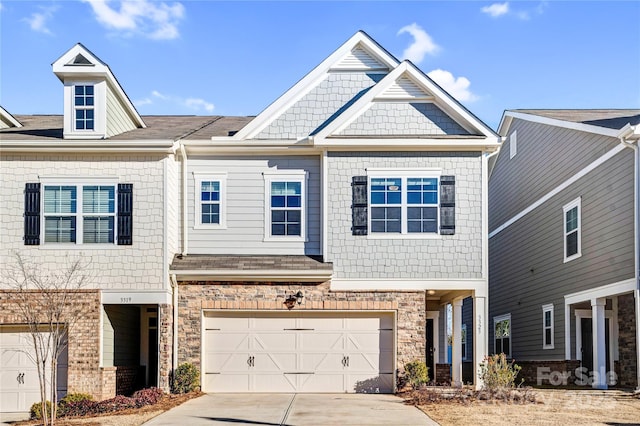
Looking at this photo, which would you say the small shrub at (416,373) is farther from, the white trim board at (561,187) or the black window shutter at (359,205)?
the white trim board at (561,187)

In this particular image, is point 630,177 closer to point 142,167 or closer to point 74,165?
point 142,167

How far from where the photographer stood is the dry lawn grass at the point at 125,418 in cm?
1441

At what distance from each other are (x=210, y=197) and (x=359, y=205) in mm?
3732

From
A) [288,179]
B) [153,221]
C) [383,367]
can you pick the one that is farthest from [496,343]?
[153,221]

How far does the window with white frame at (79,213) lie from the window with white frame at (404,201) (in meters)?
6.19

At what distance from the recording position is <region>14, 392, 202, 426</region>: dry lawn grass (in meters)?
14.4

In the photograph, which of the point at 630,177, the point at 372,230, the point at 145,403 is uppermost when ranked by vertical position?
the point at 630,177

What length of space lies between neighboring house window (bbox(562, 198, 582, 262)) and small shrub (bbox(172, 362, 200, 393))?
416 inches

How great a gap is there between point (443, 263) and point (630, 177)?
470 cm

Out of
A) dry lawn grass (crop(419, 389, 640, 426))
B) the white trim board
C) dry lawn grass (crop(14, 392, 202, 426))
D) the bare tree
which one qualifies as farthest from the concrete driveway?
the white trim board

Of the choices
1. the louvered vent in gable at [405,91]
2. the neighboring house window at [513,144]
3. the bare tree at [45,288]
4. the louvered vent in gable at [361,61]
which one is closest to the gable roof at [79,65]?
the bare tree at [45,288]

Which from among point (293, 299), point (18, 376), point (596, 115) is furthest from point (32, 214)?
point (596, 115)

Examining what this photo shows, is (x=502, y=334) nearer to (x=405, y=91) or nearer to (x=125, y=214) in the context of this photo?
(x=405, y=91)

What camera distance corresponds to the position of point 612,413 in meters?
14.8
